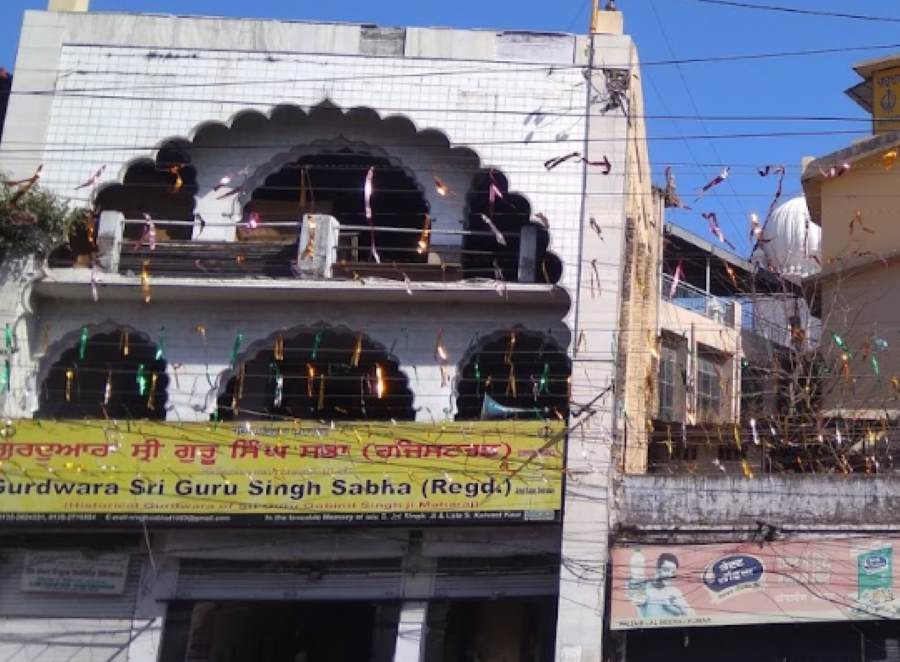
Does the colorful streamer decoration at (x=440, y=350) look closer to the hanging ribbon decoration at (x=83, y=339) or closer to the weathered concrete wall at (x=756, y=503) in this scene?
the weathered concrete wall at (x=756, y=503)

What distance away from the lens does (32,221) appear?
14500 millimetres

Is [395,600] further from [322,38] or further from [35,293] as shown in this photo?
[322,38]

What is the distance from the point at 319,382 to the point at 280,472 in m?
3.20

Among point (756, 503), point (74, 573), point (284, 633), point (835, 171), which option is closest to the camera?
point (756, 503)

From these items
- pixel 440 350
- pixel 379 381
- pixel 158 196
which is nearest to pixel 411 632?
pixel 379 381

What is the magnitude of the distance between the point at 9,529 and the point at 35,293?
301 cm

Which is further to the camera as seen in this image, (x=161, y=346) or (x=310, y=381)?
(x=310, y=381)

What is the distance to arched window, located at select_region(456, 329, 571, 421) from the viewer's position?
14.9 m

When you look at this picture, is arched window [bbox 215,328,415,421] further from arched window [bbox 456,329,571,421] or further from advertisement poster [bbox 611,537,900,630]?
advertisement poster [bbox 611,537,900,630]

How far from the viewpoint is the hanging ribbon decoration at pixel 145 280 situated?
14508mm

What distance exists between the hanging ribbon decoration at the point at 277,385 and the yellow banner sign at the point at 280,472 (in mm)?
1012

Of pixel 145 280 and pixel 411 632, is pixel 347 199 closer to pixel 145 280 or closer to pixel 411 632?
pixel 145 280

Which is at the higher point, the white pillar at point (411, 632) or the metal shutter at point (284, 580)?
the metal shutter at point (284, 580)

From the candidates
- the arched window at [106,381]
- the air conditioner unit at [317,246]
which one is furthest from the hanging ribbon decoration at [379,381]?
the arched window at [106,381]
